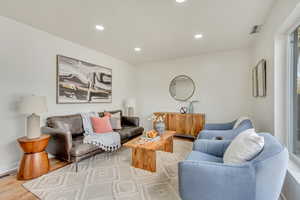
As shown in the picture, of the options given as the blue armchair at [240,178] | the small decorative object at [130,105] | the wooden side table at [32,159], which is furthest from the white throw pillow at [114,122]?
the blue armchair at [240,178]

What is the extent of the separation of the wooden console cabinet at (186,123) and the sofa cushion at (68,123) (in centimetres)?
242

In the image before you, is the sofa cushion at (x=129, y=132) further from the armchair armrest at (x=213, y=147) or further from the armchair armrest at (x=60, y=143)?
the armchair armrest at (x=213, y=147)

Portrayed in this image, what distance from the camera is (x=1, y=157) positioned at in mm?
2293

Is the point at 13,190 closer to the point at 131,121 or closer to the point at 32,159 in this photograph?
the point at 32,159

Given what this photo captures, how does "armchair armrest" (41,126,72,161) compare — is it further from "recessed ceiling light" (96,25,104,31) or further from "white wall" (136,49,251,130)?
"white wall" (136,49,251,130)

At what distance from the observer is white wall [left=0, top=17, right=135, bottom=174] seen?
2320 millimetres

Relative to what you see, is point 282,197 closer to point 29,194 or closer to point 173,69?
point 29,194

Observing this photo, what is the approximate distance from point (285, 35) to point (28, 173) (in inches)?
157

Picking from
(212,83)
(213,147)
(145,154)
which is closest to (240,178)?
(213,147)

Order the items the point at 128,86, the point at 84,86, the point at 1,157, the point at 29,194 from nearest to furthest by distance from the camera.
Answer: the point at 29,194 → the point at 1,157 → the point at 84,86 → the point at 128,86

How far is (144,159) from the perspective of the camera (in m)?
2.37

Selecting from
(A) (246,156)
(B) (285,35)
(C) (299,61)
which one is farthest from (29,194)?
(B) (285,35)

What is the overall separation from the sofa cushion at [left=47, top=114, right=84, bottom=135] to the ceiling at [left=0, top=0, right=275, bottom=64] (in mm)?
1672

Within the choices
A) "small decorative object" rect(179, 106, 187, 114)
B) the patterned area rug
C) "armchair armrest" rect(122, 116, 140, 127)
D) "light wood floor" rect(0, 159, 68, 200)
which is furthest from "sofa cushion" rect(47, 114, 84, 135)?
"small decorative object" rect(179, 106, 187, 114)
